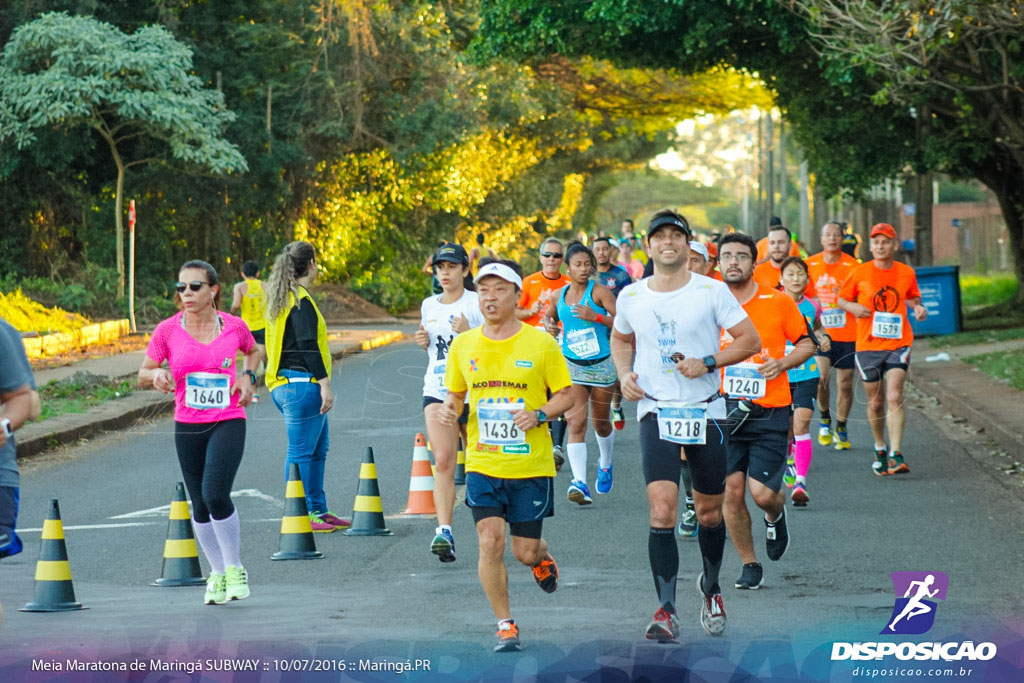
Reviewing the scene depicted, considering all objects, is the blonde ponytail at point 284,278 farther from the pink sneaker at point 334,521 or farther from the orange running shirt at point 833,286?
the orange running shirt at point 833,286

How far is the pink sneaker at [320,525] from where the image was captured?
33.3ft

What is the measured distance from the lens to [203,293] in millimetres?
→ 7836

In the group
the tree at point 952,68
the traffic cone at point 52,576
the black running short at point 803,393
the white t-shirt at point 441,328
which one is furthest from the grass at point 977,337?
the traffic cone at point 52,576

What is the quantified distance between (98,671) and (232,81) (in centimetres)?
2808

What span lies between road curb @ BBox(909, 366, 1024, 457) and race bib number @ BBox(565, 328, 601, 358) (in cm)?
409

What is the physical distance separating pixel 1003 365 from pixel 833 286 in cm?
735

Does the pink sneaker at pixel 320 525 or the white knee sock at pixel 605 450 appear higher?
the white knee sock at pixel 605 450

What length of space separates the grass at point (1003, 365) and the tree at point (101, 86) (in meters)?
14.5

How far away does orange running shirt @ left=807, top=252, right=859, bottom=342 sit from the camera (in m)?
13.3

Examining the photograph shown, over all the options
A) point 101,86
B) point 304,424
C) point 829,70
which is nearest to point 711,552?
point 304,424

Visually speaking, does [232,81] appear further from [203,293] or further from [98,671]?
[98,671]

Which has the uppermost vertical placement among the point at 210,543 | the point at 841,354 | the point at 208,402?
the point at 208,402

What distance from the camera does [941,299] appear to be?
87.0 feet

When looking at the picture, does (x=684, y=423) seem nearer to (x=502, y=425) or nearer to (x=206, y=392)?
(x=502, y=425)
